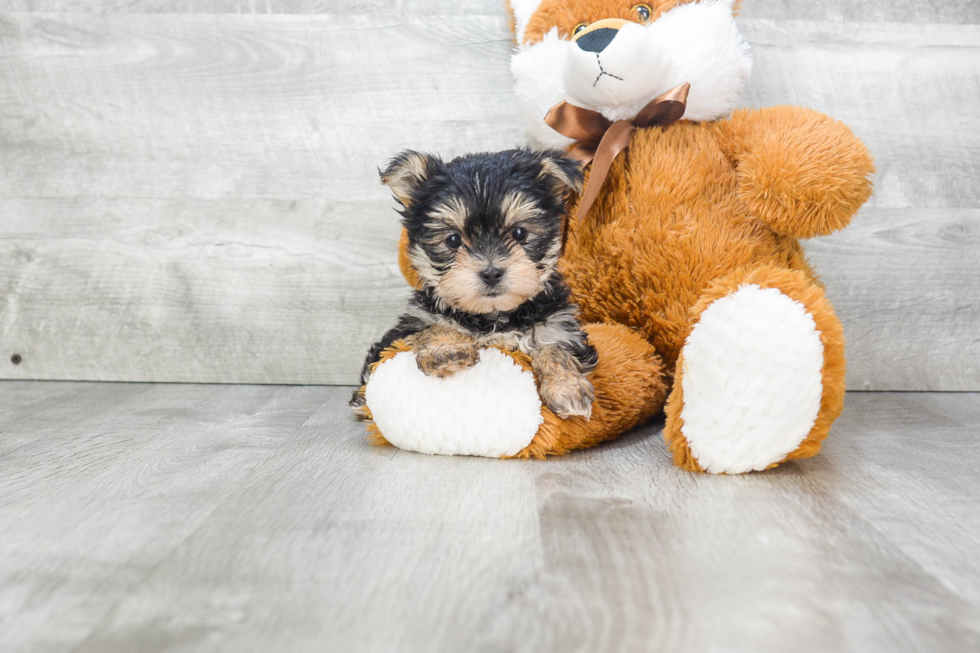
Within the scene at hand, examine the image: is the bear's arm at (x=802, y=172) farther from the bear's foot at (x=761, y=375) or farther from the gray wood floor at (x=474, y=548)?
the gray wood floor at (x=474, y=548)

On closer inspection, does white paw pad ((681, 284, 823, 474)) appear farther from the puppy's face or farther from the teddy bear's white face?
the teddy bear's white face

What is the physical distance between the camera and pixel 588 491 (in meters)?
1.27

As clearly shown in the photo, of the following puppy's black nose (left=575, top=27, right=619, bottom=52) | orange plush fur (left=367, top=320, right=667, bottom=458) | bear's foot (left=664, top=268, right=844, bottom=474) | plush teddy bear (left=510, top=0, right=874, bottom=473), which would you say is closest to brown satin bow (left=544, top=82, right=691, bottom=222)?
plush teddy bear (left=510, top=0, right=874, bottom=473)

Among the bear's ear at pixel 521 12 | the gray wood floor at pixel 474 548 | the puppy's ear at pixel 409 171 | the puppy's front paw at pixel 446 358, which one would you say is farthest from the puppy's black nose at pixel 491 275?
the bear's ear at pixel 521 12

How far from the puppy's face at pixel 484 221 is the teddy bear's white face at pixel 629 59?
0.85 feet

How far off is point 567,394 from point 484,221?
0.37 m

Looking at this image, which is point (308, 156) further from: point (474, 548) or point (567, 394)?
point (474, 548)

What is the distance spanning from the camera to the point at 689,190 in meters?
1.65

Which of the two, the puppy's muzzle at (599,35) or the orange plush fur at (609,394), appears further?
the puppy's muzzle at (599,35)

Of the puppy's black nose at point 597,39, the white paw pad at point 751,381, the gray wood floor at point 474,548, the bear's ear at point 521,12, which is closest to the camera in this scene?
the gray wood floor at point 474,548

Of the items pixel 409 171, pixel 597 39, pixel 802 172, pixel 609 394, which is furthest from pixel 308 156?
pixel 802 172

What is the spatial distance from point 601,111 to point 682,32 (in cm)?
25

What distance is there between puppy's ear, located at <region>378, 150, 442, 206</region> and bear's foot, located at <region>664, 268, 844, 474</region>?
0.62m

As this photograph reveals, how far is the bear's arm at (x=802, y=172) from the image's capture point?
1.50m
